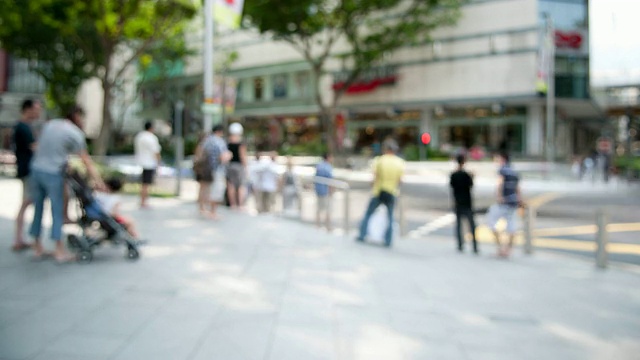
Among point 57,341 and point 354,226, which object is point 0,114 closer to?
point 354,226

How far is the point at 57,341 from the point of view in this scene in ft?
12.3

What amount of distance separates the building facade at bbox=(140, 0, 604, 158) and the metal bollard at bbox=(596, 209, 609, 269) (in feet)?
62.3

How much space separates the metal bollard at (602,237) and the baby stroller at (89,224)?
622 centimetres

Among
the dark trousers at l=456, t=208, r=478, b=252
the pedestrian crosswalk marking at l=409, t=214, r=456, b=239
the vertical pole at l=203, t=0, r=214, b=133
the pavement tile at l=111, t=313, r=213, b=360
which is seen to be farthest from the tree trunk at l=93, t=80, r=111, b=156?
the pavement tile at l=111, t=313, r=213, b=360

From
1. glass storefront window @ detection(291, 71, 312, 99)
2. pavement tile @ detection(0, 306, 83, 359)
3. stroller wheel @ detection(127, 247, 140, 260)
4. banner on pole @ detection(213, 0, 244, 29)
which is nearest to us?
pavement tile @ detection(0, 306, 83, 359)

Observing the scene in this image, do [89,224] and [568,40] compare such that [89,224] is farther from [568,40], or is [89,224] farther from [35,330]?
[568,40]

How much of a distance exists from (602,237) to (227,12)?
8.29 m

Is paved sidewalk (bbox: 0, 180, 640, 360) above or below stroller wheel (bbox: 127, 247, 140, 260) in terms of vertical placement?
below

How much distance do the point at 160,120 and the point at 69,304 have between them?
54685 millimetres

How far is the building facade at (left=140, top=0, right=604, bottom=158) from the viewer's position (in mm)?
30719

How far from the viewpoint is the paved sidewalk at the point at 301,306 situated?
3904 mm

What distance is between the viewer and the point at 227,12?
11.6 m

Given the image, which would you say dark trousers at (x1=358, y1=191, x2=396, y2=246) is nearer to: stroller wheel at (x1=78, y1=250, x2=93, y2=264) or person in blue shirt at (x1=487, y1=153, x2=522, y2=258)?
person in blue shirt at (x1=487, y1=153, x2=522, y2=258)

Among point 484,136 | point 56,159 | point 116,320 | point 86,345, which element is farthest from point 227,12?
point 484,136
